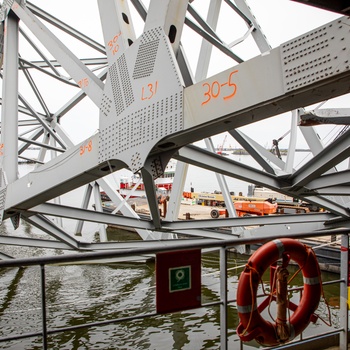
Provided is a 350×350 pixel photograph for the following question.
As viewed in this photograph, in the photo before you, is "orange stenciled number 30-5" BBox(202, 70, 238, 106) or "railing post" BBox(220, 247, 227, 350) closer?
"railing post" BBox(220, 247, 227, 350)

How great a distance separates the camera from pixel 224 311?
137 inches

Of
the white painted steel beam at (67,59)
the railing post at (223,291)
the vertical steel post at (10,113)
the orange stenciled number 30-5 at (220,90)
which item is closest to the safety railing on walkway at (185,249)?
the railing post at (223,291)

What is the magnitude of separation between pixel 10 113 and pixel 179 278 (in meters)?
6.21

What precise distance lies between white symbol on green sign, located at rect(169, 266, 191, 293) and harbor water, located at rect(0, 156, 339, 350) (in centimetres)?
371

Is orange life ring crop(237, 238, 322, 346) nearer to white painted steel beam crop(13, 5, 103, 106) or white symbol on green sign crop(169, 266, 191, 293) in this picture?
white symbol on green sign crop(169, 266, 191, 293)

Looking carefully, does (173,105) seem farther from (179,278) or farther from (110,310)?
(110,310)

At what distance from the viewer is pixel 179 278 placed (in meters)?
3.36

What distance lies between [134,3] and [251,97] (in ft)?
11.6

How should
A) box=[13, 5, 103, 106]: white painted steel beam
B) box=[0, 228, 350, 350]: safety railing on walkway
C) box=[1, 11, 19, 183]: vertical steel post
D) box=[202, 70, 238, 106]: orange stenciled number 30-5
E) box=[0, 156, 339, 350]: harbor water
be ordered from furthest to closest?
1. box=[0, 156, 339, 350]: harbor water
2. box=[1, 11, 19, 183]: vertical steel post
3. box=[13, 5, 103, 106]: white painted steel beam
4. box=[202, 70, 238, 106]: orange stenciled number 30-5
5. box=[0, 228, 350, 350]: safety railing on walkway

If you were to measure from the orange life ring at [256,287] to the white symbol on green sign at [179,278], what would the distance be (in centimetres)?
47

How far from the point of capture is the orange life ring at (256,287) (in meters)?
3.26

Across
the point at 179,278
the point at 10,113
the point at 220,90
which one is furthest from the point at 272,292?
the point at 10,113

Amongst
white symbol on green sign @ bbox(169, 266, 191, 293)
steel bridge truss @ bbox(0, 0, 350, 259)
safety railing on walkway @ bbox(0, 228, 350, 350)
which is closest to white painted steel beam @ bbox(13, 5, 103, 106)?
steel bridge truss @ bbox(0, 0, 350, 259)

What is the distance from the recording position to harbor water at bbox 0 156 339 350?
9367 millimetres
